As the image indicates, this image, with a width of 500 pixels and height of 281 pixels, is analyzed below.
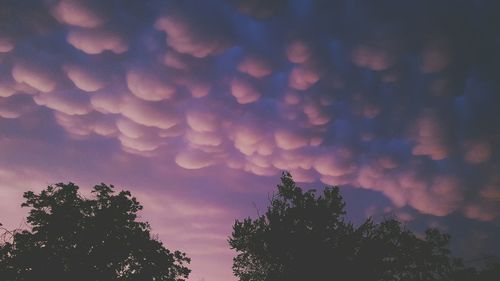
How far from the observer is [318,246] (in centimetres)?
2764

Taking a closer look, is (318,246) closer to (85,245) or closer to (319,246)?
(319,246)

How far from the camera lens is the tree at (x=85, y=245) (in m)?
24.0

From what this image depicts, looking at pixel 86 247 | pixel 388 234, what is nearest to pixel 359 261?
pixel 388 234

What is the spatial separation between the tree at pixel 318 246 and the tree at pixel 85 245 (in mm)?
7095

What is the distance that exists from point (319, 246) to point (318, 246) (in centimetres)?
9

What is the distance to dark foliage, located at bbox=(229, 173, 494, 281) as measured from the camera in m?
27.2

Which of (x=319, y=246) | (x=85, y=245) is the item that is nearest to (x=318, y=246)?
(x=319, y=246)

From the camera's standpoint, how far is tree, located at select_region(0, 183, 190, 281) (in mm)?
24016

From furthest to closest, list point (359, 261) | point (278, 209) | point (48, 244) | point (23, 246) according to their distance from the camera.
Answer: point (278, 209) < point (359, 261) < point (48, 244) < point (23, 246)

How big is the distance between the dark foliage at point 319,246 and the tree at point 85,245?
708cm

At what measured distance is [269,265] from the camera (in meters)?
29.3

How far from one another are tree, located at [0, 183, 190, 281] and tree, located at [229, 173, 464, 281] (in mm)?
7095

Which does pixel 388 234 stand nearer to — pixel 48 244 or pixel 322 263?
pixel 322 263

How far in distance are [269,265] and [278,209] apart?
520cm
